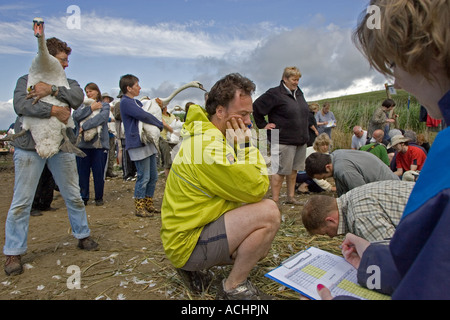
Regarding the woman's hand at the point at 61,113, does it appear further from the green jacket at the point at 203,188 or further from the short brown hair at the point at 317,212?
the short brown hair at the point at 317,212

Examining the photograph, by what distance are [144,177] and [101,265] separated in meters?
1.93

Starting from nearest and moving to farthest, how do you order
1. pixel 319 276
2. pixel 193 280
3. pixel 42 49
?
1. pixel 319 276
2. pixel 193 280
3. pixel 42 49

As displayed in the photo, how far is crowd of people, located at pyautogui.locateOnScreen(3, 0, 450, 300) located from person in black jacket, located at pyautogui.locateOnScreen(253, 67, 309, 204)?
17 mm

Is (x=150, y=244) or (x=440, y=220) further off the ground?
(x=440, y=220)

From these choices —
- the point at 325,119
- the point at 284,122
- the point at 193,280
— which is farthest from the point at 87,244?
the point at 325,119

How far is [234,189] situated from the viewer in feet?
7.27

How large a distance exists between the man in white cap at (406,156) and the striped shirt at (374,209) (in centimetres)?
353

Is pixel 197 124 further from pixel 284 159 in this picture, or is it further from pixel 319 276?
pixel 284 159

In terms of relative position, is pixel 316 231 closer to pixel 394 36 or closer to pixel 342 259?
pixel 342 259

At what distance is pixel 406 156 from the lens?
5.79 meters
